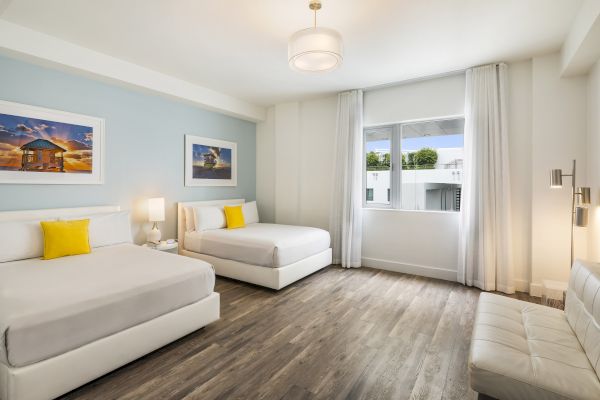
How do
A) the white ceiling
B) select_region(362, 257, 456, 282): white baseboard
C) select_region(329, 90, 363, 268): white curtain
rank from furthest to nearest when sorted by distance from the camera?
select_region(329, 90, 363, 268): white curtain
select_region(362, 257, 456, 282): white baseboard
the white ceiling

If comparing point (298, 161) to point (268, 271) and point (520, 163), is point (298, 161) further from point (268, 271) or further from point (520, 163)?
point (520, 163)

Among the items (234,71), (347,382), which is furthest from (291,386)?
(234,71)

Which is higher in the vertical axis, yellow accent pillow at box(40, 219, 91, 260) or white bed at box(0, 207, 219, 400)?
yellow accent pillow at box(40, 219, 91, 260)

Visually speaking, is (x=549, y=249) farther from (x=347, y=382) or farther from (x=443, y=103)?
(x=347, y=382)

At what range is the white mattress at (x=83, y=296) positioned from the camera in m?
1.60

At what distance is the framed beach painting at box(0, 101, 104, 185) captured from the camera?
9.62 ft

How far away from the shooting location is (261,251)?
139 inches

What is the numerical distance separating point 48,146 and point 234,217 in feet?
7.70

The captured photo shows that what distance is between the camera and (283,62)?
3.54 metres

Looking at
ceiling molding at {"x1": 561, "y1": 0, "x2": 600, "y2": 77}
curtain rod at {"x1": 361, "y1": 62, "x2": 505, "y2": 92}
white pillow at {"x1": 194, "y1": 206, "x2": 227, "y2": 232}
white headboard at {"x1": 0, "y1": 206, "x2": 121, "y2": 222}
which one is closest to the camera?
Answer: ceiling molding at {"x1": 561, "y1": 0, "x2": 600, "y2": 77}

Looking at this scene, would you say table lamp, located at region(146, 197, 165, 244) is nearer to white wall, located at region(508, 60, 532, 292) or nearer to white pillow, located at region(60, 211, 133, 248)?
white pillow, located at region(60, 211, 133, 248)

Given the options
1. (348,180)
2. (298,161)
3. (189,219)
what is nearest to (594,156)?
(348,180)

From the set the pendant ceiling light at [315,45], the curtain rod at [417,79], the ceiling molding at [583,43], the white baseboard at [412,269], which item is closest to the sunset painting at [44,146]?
the pendant ceiling light at [315,45]

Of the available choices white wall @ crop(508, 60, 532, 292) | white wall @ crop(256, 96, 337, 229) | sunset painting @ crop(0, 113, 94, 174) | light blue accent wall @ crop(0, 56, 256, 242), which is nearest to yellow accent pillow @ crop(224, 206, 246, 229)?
light blue accent wall @ crop(0, 56, 256, 242)
